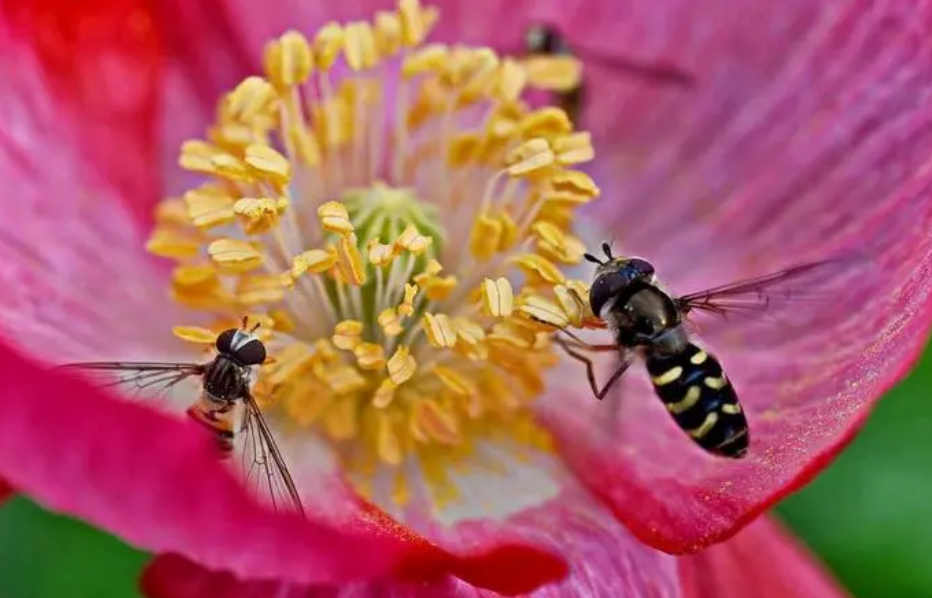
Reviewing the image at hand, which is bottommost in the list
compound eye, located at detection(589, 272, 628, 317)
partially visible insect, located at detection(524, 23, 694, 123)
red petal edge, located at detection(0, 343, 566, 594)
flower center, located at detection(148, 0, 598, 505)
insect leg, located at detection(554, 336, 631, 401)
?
red petal edge, located at detection(0, 343, 566, 594)

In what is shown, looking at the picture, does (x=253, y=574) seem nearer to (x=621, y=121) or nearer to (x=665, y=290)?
(x=665, y=290)

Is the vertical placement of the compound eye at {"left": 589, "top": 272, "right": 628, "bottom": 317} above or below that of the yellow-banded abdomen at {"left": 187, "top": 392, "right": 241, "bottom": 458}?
above

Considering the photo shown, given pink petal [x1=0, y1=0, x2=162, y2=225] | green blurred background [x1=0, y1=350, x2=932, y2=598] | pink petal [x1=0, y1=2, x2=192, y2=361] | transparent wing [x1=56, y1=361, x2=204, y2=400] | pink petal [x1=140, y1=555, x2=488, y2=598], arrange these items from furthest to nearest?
green blurred background [x1=0, y1=350, x2=932, y2=598] < pink petal [x1=0, y1=0, x2=162, y2=225] < pink petal [x1=0, y1=2, x2=192, y2=361] < transparent wing [x1=56, y1=361, x2=204, y2=400] < pink petal [x1=140, y1=555, x2=488, y2=598]

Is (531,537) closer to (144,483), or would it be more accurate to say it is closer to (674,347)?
(674,347)

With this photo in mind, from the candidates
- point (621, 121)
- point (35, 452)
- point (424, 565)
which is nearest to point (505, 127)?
point (621, 121)

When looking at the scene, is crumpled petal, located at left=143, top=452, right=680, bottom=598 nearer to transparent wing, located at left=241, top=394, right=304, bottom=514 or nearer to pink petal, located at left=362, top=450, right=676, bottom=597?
pink petal, located at left=362, top=450, right=676, bottom=597

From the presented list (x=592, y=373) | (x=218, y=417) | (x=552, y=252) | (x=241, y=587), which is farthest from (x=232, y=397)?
(x=552, y=252)

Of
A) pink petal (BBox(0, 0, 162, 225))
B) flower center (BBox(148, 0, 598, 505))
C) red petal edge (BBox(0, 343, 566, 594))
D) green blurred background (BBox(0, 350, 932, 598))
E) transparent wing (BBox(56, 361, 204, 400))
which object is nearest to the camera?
red petal edge (BBox(0, 343, 566, 594))

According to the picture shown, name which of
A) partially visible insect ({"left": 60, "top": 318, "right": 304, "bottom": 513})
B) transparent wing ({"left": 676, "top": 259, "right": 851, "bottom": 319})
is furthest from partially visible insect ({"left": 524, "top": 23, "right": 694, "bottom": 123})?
partially visible insect ({"left": 60, "top": 318, "right": 304, "bottom": 513})
